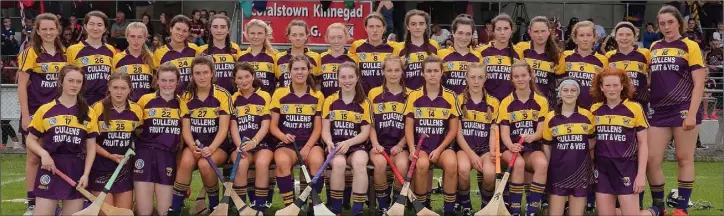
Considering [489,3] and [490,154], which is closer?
[490,154]

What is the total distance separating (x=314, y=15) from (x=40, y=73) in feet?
19.9

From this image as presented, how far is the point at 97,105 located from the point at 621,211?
354 cm

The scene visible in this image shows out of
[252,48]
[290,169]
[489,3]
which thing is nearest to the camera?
[290,169]

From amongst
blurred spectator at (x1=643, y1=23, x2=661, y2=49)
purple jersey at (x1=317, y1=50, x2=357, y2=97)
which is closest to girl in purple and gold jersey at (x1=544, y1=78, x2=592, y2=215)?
purple jersey at (x1=317, y1=50, x2=357, y2=97)

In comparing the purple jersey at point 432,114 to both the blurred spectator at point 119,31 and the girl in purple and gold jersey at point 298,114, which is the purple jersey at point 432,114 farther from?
the blurred spectator at point 119,31

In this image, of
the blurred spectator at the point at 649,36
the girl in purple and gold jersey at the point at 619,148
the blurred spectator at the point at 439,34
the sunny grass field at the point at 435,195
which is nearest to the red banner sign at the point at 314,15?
the blurred spectator at the point at 439,34

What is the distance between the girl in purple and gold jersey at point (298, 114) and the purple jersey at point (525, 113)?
1274 millimetres

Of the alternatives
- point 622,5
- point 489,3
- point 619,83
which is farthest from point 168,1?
point 619,83

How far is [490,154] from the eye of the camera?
7.33 meters

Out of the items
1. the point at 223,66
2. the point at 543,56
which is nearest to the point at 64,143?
the point at 223,66

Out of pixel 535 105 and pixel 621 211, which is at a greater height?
pixel 535 105

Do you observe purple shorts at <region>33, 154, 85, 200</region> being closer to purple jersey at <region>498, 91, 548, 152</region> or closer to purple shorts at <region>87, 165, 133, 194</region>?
purple shorts at <region>87, 165, 133, 194</region>

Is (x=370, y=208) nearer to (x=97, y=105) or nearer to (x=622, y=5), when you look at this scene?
(x=97, y=105)

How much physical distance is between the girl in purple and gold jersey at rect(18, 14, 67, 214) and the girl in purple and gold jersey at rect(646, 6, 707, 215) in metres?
4.19
